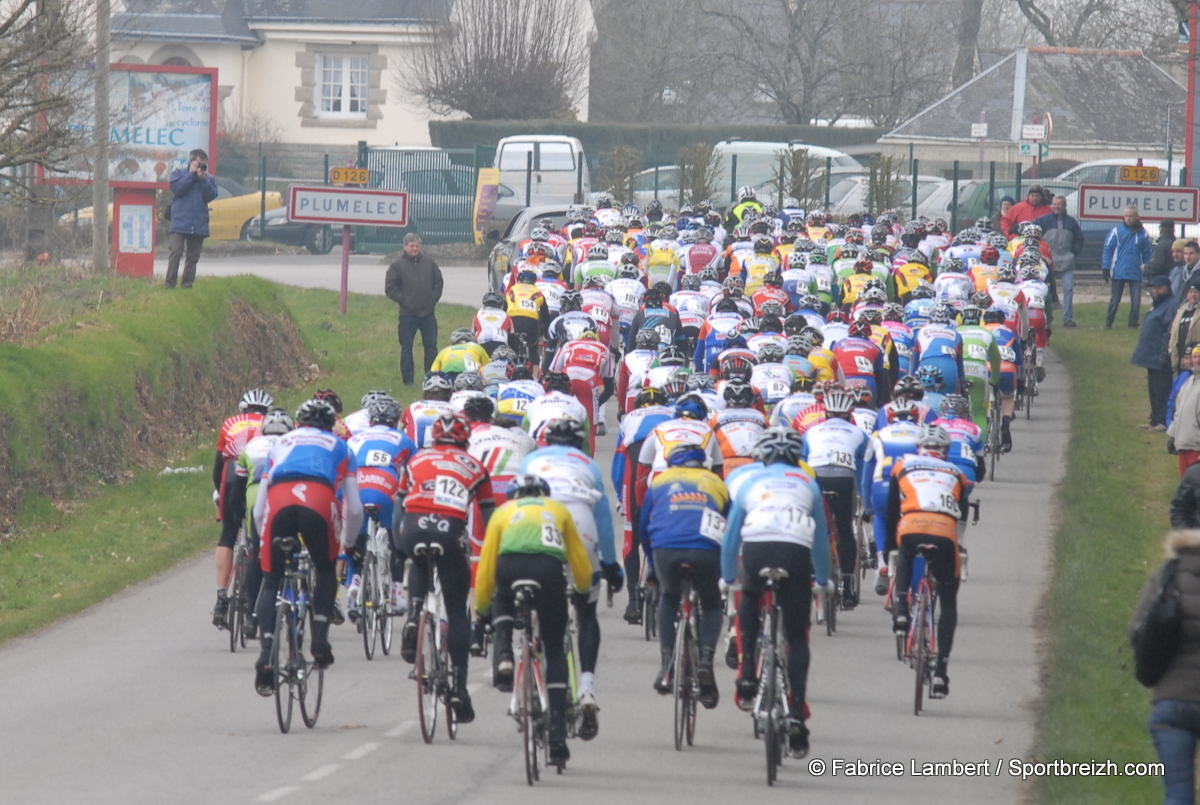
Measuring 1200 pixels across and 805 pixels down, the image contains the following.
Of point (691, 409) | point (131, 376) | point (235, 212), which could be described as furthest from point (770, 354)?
point (235, 212)

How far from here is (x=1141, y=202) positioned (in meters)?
26.3

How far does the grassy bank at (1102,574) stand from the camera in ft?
32.7

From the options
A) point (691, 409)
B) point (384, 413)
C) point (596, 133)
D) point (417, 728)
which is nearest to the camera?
point (417, 728)

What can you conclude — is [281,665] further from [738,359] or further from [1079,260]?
[1079,260]

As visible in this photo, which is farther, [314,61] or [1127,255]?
[314,61]

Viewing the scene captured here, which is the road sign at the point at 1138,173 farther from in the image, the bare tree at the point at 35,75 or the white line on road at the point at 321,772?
the white line on road at the point at 321,772

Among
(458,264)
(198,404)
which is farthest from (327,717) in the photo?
(458,264)

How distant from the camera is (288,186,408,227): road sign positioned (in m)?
26.2

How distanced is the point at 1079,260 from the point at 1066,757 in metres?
26.8

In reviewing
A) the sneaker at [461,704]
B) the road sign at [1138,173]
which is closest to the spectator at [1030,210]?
the road sign at [1138,173]

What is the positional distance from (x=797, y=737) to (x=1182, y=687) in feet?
9.50

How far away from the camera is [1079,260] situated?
35.2 m

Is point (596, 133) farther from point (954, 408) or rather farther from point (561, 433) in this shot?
point (561, 433)

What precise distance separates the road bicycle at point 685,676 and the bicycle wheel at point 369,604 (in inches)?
117
